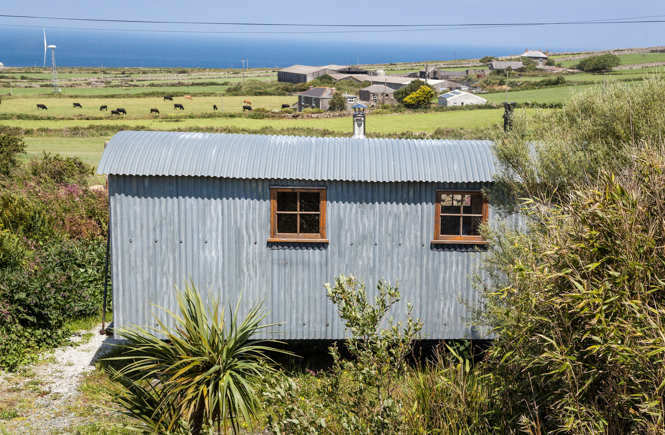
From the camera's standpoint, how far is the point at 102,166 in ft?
32.7

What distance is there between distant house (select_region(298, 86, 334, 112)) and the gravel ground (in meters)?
58.0

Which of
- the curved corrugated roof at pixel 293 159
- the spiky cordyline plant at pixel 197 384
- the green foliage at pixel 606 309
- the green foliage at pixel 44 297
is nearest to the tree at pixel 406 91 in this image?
the green foliage at pixel 44 297

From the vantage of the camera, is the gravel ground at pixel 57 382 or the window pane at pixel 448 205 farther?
the window pane at pixel 448 205

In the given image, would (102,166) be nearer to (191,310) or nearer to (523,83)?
(191,310)

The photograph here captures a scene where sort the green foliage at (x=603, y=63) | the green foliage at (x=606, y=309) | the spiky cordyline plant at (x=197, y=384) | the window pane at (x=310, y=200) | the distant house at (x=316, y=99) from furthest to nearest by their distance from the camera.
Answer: the green foliage at (x=603, y=63) < the distant house at (x=316, y=99) < the window pane at (x=310, y=200) < the spiky cordyline plant at (x=197, y=384) < the green foliage at (x=606, y=309)

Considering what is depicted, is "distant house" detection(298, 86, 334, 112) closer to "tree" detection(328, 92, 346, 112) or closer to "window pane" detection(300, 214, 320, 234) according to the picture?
"tree" detection(328, 92, 346, 112)

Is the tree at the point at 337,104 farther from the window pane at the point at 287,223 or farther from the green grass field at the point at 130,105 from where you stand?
the window pane at the point at 287,223

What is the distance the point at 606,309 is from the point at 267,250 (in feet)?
20.0

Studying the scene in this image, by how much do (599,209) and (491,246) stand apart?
4.40 meters

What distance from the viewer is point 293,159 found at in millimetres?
10242

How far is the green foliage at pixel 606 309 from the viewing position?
5.15 metres

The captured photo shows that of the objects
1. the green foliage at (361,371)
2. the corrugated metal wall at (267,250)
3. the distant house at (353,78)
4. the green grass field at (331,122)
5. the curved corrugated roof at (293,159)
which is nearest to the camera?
the green foliage at (361,371)

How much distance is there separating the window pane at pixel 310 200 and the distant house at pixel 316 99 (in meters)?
59.2

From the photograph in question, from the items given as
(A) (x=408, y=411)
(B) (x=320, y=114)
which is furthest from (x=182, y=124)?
(A) (x=408, y=411)
